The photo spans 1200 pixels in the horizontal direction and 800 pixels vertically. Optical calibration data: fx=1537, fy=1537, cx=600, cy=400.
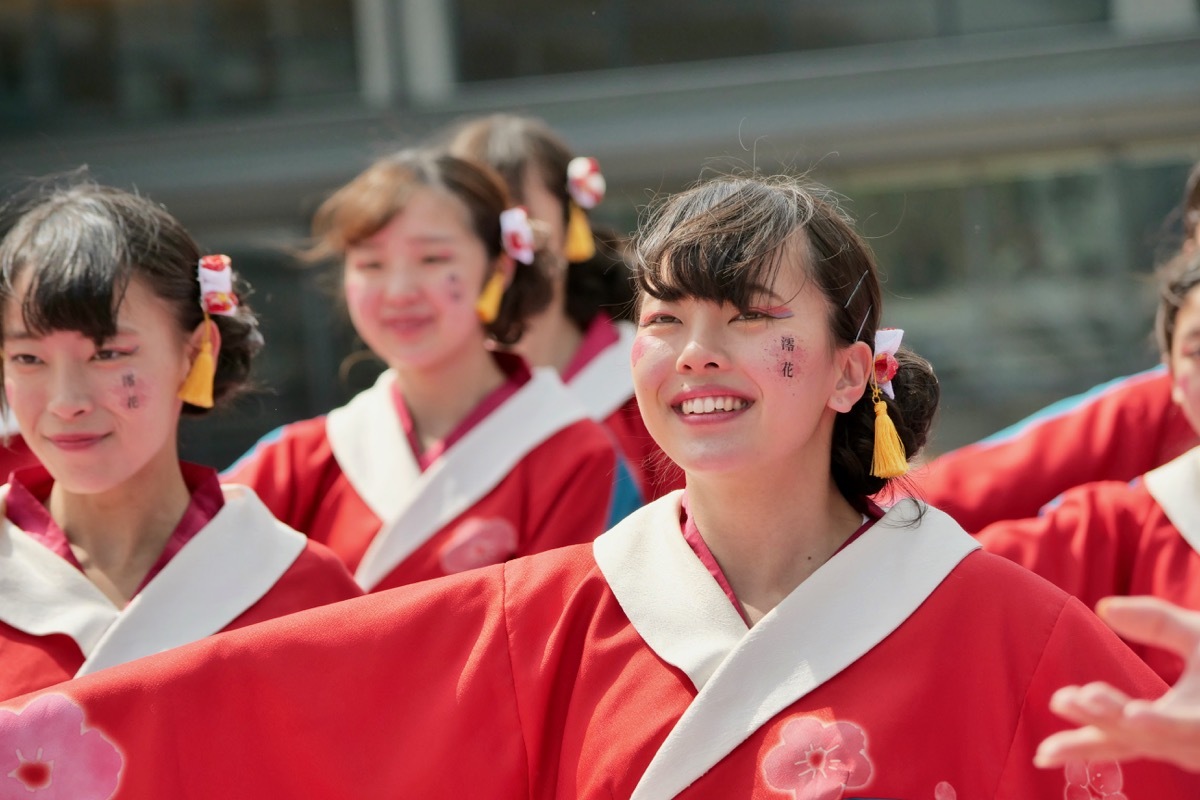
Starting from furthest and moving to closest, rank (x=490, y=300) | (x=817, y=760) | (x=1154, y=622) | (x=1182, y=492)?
(x=490, y=300), (x=1182, y=492), (x=817, y=760), (x=1154, y=622)

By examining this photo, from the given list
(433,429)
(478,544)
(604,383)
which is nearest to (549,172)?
(604,383)

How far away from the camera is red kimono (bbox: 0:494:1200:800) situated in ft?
5.30

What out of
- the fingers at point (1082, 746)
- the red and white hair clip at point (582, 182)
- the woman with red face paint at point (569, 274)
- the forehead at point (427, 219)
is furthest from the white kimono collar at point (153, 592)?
the red and white hair clip at point (582, 182)

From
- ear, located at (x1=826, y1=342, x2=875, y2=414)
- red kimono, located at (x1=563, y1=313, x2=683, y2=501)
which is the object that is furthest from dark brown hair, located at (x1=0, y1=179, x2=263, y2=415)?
red kimono, located at (x1=563, y1=313, x2=683, y2=501)

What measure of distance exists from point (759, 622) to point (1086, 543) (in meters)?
0.87

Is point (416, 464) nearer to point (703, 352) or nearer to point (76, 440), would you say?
point (76, 440)

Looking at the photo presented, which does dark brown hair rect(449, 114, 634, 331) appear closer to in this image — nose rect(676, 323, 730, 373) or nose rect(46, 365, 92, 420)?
nose rect(46, 365, 92, 420)

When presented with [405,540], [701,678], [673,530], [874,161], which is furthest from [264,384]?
[874,161]

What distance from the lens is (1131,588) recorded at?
230 cm

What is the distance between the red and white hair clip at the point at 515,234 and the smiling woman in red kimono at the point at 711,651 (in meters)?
1.26

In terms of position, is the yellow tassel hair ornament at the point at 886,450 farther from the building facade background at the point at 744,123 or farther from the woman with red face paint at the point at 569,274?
the building facade background at the point at 744,123

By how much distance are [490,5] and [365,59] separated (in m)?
0.68

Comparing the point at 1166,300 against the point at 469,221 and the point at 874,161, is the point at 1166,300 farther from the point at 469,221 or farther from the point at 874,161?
the point at 874,161

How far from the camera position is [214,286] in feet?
7.08
